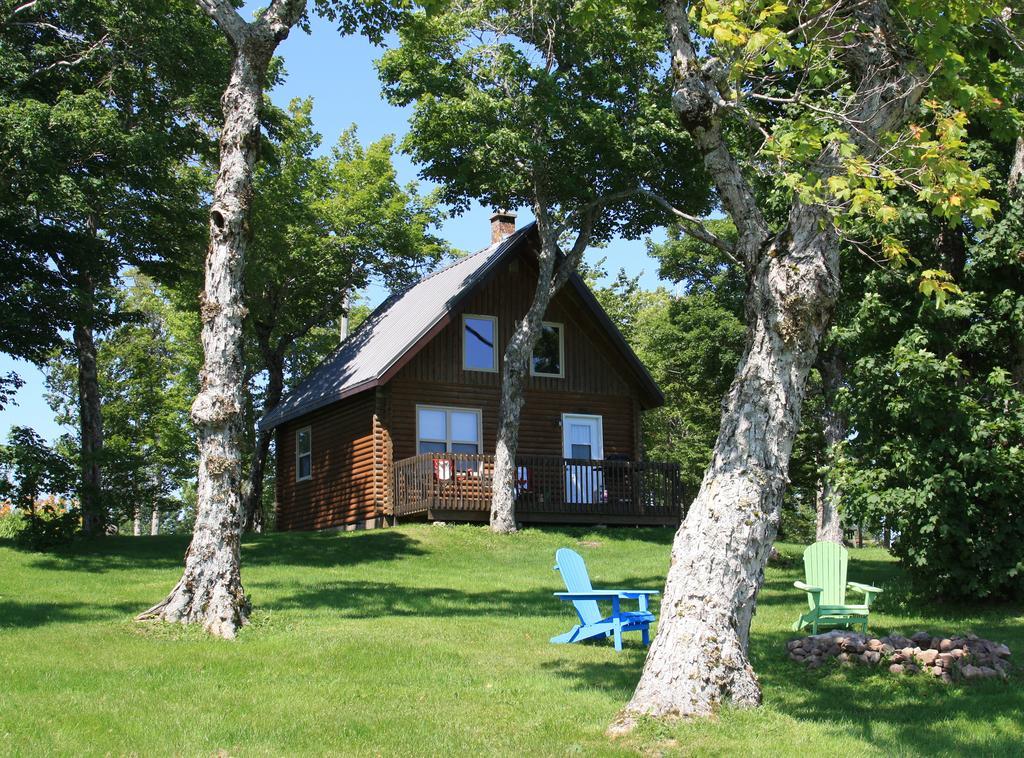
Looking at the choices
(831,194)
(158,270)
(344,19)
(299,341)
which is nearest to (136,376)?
(299,341)

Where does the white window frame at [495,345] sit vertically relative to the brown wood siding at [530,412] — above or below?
above

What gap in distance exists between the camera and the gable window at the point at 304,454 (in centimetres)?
2933

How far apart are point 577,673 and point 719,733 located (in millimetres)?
2535

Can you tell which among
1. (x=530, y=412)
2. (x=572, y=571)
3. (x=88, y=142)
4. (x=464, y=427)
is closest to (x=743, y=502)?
(x=572, y=571)

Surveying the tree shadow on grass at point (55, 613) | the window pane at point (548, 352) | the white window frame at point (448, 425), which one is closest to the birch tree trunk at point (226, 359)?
the tree shadow on grass at point (55, 613)

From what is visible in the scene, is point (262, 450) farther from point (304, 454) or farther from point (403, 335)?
point (403, 335)

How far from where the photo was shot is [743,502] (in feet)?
24.7

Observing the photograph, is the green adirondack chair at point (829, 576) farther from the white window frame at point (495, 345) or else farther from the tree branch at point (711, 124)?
the white window frame at point (495, 345)

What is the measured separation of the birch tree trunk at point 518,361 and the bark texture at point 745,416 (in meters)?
16.1

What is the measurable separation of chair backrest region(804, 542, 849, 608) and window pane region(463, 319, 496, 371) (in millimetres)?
15741

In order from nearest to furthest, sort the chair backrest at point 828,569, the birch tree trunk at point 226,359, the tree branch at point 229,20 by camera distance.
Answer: the birch tree trunk at point 226,359 → the chair backrest at point 828,569 → the tree branch at point 229,20

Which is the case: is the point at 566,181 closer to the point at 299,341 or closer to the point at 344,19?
the point at 344,19

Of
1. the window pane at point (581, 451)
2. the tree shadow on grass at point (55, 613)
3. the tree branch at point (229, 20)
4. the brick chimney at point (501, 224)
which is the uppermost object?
the brick chimney at point (501, 224)

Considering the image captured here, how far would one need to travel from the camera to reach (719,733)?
271 inches
